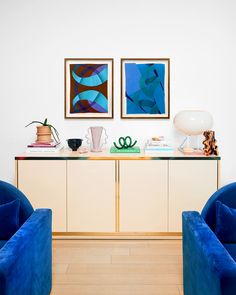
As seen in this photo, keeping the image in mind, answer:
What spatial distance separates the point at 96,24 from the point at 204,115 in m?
1.44

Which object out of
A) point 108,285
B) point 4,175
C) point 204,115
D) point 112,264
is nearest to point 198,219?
point 108,285

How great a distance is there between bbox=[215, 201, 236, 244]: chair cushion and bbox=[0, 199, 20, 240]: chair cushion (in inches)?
47.7

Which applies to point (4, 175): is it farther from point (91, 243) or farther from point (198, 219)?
point (198, 219)

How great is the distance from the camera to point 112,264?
9.38ft

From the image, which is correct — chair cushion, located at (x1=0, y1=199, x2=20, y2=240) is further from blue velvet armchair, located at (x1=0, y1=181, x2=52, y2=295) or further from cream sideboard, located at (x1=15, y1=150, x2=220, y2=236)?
cream sideboard, located at (x1=15, y1=150, x2=220, y2=236)

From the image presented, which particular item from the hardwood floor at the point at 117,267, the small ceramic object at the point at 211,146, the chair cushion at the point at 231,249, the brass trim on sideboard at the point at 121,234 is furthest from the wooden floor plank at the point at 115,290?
the small ceramic object at the point at 211,146

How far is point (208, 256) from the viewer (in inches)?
65.0

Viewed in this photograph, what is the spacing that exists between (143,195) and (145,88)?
113 centimetres

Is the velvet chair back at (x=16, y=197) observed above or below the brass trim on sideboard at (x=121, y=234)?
above

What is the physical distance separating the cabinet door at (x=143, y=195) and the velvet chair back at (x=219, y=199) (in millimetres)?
1097

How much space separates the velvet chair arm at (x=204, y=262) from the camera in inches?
58.4

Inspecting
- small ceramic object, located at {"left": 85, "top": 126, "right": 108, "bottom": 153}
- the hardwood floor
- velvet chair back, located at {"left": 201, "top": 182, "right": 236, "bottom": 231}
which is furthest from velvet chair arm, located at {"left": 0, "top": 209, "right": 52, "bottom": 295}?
small ceramic object, located at {"left": 85, "top": 126, "right": 108, "bottom": 153}

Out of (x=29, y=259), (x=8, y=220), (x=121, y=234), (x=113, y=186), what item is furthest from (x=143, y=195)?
(x=29, y=259)

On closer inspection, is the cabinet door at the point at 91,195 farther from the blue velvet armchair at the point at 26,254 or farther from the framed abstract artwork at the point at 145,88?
the blue velvet armchair at the point at 26,254
